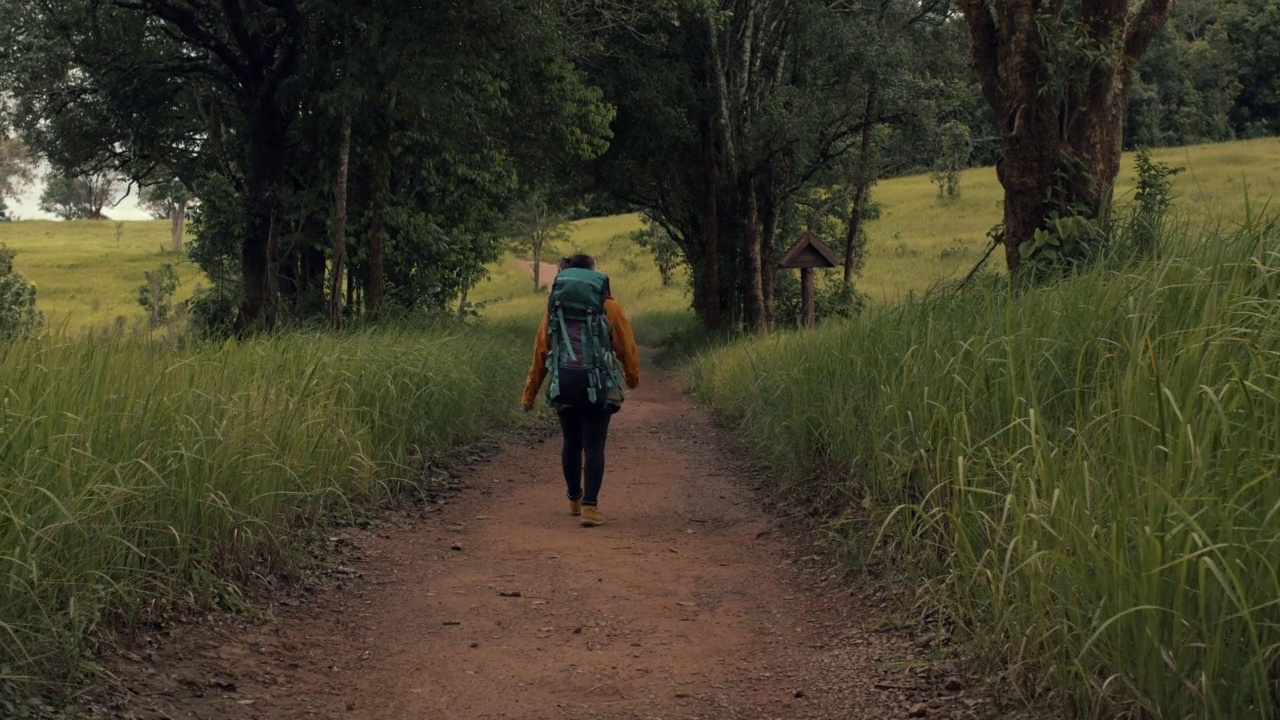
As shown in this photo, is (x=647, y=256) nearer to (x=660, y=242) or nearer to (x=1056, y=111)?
(x=660, y=242)

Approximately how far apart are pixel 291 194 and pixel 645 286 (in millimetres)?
36852

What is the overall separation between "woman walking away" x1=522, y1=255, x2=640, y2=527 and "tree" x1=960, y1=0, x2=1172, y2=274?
3115 mm

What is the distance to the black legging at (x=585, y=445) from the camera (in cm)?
881

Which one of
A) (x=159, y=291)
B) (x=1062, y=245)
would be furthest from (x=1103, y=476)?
(x=159, y=291)

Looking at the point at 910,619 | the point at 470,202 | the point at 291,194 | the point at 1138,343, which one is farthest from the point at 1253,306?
the point at 470,202

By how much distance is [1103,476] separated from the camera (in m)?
4.25

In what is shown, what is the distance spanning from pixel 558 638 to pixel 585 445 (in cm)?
314

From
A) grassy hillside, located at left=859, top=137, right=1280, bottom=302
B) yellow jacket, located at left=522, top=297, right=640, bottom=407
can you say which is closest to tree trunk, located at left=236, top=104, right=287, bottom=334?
yellow jacket, located at left=522, top=297, right=640, bottom=407

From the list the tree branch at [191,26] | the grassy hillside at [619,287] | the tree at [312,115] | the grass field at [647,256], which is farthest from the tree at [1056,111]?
the grass field at [647,256]

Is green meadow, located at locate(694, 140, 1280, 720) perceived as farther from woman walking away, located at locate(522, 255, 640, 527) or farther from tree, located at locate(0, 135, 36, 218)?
tree, located at locate(0, 135, 36, 218)

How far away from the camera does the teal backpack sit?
8688 mm

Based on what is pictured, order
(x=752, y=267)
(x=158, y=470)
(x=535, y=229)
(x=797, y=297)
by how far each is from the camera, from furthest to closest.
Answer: (x=535, y=229)
(x=797, y=297)
(x=752, y=267)
(x=158, y=470)

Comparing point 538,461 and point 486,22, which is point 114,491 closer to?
point 538,461

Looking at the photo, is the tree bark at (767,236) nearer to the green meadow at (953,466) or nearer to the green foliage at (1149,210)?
the green meadow at (953,466)
